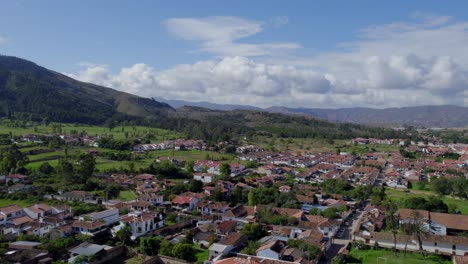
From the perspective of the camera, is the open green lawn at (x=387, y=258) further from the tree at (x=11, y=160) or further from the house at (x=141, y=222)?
the tree at (x=11, y=160)

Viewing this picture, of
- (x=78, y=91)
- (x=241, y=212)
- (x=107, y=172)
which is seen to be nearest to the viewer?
(x=241, y=212)

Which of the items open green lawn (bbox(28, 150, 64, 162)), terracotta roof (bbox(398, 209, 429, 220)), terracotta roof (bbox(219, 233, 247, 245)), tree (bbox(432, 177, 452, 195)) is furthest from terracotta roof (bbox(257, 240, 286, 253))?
open green lawn (bbox(28, 150, 64, 162))

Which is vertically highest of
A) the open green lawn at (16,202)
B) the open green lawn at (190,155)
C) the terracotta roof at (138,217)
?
the open green lawn at (190,155)

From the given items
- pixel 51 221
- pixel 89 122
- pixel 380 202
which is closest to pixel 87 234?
pixel 51 221

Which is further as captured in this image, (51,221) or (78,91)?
(78,91)

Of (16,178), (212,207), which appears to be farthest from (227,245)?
(16,178)

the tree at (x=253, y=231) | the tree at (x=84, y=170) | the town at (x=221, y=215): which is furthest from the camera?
the tree at (x=84, y=170)

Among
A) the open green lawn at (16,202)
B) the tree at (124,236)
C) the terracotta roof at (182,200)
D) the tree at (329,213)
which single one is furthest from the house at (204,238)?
the open green lawn at (16,202)

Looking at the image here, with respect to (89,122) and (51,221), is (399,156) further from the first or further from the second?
(89,122)
